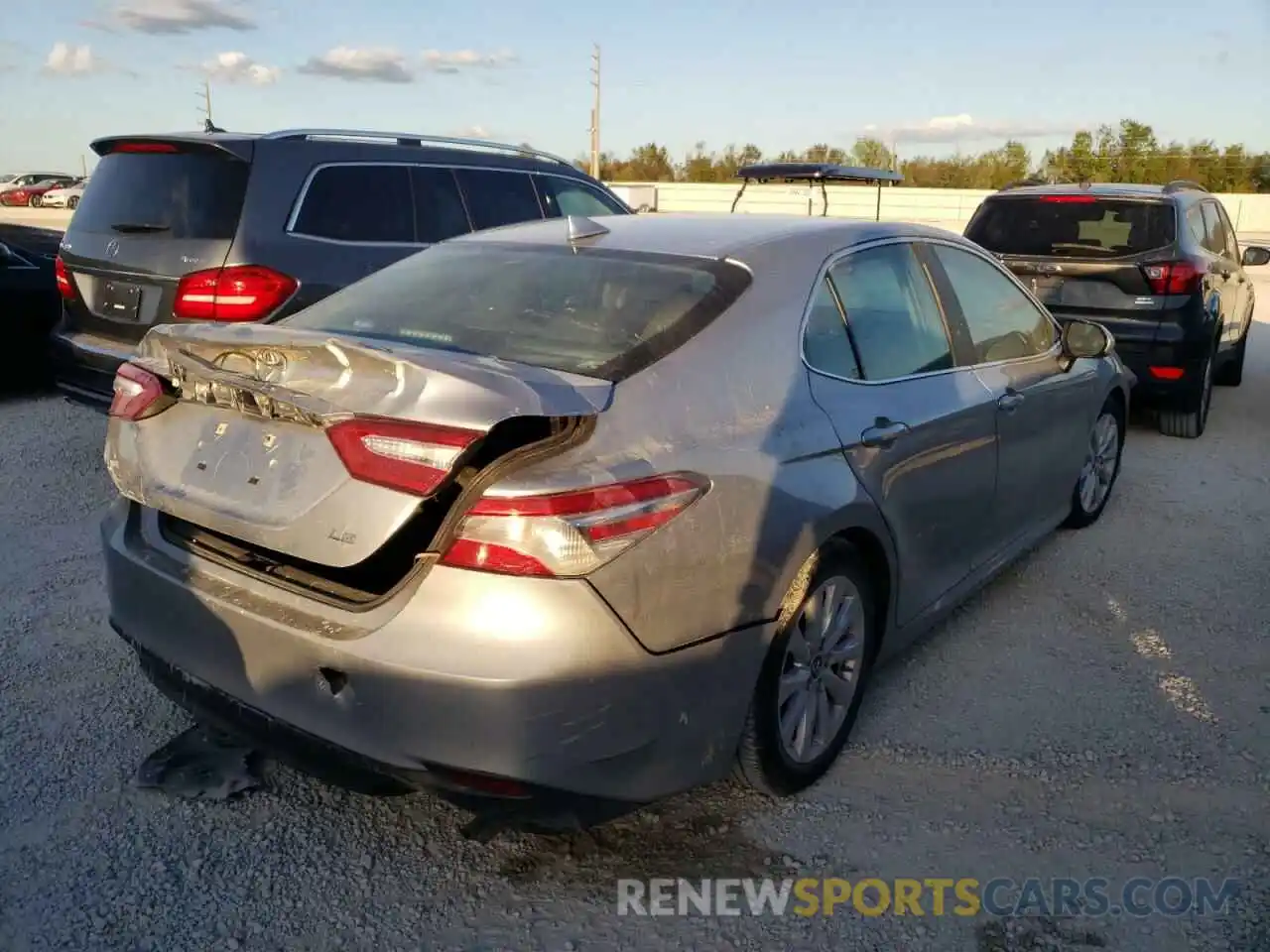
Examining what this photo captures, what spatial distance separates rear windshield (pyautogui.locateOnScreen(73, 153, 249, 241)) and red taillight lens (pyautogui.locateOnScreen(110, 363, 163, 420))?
2570mm

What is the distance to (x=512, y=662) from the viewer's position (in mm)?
2225

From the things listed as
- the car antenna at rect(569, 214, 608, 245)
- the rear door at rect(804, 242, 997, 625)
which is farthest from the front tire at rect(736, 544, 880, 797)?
the car antenna at rect(569, 214, 608, 245)

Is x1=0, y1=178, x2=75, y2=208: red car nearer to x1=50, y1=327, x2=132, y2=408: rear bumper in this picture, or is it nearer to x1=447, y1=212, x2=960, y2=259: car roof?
x1=50, y1=327, x2=132, y2=408: rear bumper

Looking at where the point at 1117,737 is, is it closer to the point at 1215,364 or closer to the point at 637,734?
the point at 637,734

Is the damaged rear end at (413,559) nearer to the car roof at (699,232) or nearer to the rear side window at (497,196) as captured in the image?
the car roof at (699,232)

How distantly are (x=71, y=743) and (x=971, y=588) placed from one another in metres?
3.04

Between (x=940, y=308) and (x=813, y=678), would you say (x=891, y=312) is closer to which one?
(x=940, y=308)

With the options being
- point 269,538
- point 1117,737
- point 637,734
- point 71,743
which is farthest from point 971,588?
point 71,743

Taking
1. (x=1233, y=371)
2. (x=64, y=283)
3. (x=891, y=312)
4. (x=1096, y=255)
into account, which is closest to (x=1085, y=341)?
(x=891, y=312)

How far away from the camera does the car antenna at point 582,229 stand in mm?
3438

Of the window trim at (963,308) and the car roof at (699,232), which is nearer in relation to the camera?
the car roof at (699,232)

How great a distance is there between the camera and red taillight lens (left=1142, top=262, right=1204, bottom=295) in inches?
276

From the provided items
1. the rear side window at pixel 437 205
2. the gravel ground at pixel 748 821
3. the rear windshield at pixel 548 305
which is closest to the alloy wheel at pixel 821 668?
the gravel ground at pixel 748 821

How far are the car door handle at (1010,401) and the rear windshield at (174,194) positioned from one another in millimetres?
3701
